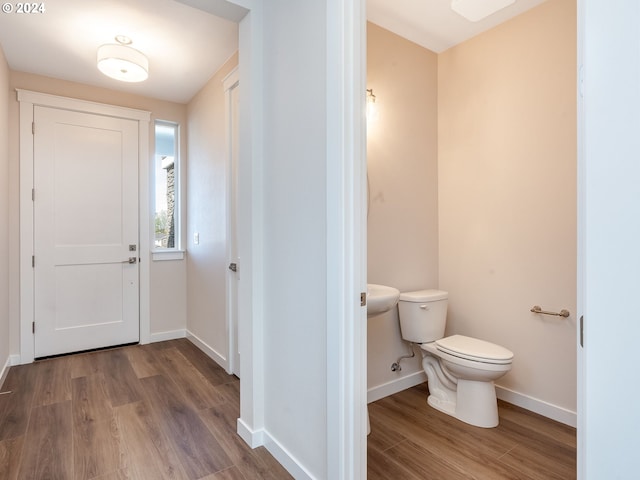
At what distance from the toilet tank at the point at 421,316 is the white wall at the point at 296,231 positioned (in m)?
1.06

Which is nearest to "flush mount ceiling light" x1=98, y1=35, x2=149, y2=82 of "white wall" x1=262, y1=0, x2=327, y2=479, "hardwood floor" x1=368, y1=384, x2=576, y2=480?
"white wall" x1=262, y1=0, x2=327, y2=479

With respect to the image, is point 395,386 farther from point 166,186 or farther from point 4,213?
point 4,213

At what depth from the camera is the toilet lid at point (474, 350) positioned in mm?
2014

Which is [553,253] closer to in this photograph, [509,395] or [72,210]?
[509,395]

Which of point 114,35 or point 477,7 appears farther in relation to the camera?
point 114,35

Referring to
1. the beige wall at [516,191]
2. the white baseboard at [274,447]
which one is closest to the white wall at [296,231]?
the white baseboard at [274,447]

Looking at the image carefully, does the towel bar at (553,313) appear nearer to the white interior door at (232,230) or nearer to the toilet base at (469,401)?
the toilet base at (469,401)

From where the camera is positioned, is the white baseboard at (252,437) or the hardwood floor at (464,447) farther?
the white baseboard at (252,437)

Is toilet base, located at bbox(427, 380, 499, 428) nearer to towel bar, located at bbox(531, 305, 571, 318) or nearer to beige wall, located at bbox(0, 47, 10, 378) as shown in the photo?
towel bar, located at bbox(531, 305, 571, 318)

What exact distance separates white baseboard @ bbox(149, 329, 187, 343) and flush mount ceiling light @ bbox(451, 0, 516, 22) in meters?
3.76

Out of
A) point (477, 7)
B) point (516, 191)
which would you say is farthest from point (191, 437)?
point (477, 7)

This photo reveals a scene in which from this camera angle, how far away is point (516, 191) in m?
2.33

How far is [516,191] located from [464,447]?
1606mm

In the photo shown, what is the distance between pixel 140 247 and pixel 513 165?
3407mm
